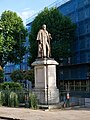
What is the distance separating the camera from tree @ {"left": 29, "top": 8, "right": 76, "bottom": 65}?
54.3 meters

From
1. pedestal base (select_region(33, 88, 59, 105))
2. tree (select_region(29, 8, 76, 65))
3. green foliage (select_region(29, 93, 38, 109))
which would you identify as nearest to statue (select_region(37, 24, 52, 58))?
pedestal base (select_region(33, 88, 59, 105))

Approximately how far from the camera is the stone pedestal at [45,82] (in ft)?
75.6

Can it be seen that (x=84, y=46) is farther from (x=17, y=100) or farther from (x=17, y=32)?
(x=17, y=100)

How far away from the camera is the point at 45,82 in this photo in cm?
2331

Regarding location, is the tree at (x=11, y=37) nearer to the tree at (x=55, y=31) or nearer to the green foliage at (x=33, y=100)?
the tree at (x=55, y=31)

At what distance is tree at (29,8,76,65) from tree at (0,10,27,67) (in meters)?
1.84

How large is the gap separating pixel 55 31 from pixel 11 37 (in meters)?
7.24

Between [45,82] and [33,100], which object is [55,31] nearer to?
[45,82]

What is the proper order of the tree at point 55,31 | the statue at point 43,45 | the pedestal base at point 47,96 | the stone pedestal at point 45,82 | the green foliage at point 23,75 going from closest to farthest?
the pedestal base at point 47,96 < the stone pedestal at point 45,82 < the statue at point 43,45 < the tree at point 55,31 < the green foliage at point 23,75

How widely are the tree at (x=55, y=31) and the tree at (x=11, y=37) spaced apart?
72.3 inches

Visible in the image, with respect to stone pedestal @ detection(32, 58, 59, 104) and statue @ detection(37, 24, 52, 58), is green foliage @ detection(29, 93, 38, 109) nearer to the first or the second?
stone pedestal @ detection(32, 58, 59, 104)

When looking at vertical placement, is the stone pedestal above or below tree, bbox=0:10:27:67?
below

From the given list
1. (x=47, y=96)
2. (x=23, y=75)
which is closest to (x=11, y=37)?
(x=23, y=75)

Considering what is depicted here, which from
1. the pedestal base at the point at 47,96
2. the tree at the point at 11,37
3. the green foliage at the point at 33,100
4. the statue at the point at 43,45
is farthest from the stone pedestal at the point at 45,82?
the tree at the point at 11,37
